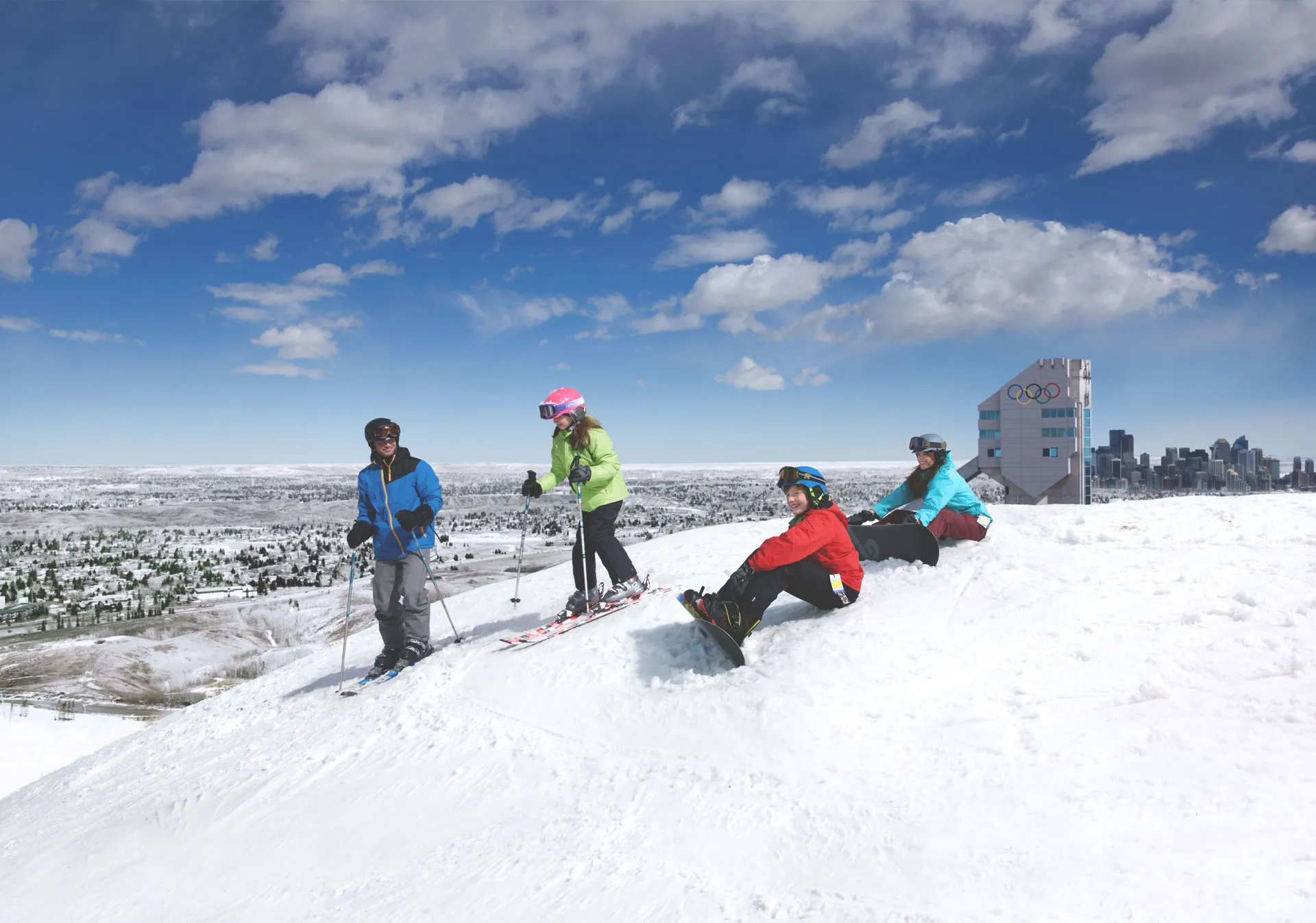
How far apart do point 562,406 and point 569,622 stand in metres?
2.34

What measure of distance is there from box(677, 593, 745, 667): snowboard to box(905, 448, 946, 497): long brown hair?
319 centimetres

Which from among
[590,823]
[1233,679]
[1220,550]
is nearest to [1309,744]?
[1233,679]

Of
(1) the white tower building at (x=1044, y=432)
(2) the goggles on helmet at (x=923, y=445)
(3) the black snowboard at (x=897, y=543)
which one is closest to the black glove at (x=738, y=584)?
(3) the black snowboard at (x=897, y=543)

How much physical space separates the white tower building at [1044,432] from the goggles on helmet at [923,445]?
21.1 m

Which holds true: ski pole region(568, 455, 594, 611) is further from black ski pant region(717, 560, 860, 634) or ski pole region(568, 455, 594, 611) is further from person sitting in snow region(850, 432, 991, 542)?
person sitting in snow region(850, 432, 991, 542)

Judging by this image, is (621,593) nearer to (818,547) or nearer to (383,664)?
(818,547)

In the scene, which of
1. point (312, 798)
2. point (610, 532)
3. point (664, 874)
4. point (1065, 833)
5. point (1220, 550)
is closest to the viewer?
point (1065, 833)

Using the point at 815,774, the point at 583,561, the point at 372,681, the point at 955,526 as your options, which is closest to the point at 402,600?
the point at 372,681

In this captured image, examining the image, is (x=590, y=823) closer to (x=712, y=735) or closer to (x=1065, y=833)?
(x=712, y=735)

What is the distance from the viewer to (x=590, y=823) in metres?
4.71

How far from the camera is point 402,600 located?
A: 817cm

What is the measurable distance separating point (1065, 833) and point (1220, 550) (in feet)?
15.8

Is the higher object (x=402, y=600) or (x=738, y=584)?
(x=738, y=584)

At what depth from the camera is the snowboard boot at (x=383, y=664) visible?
27.2 ft
